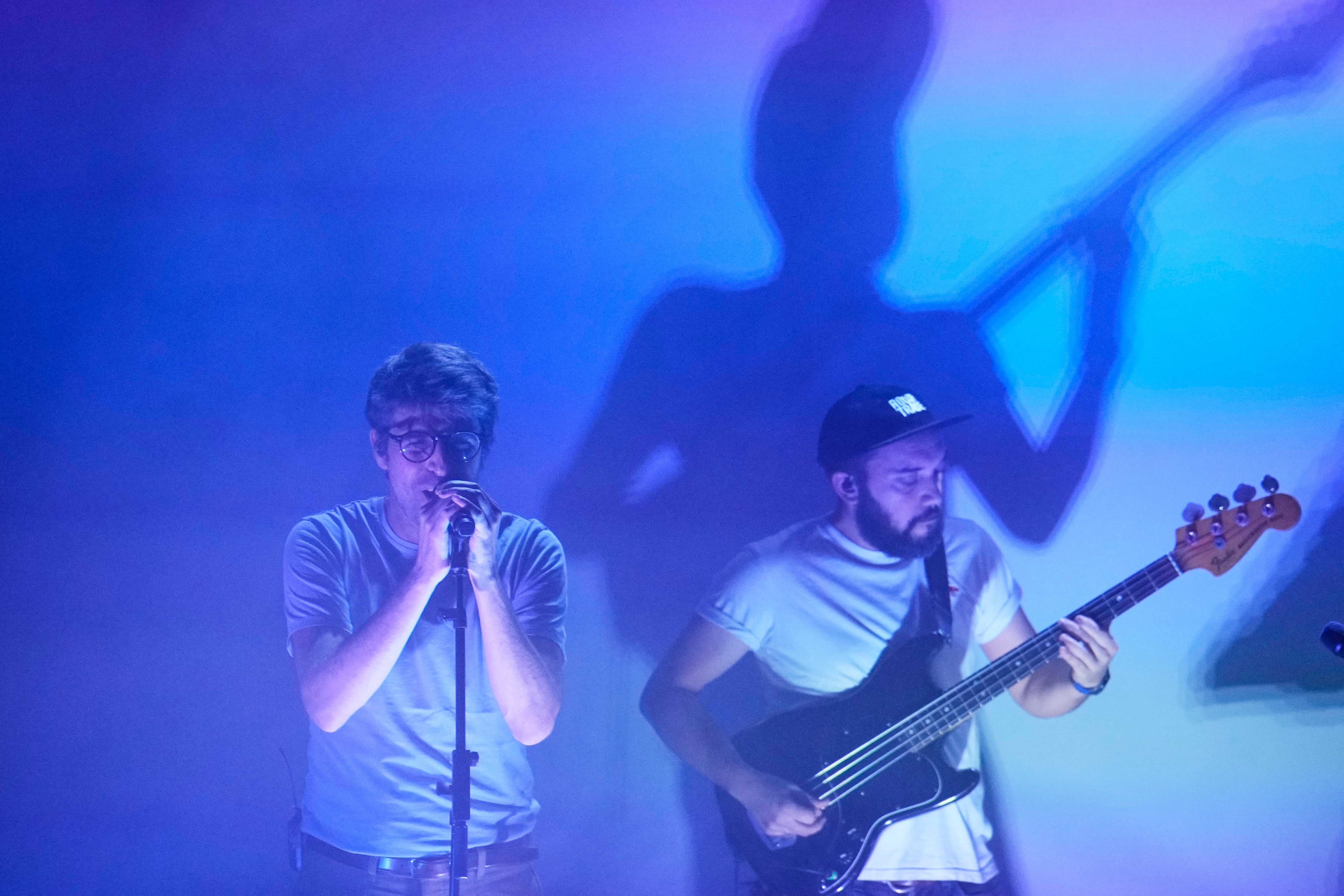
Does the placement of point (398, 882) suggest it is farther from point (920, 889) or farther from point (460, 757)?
point (920, 889)

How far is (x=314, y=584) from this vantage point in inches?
90.2

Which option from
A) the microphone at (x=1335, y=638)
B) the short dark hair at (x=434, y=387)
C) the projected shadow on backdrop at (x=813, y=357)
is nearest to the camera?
the microphone at (x=1335, y=638)

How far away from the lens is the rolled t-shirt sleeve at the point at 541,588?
231 cm

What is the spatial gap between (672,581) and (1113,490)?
3.89 feet

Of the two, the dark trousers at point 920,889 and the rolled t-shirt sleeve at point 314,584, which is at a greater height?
the rolled t-shirt sleeve at point 314,584

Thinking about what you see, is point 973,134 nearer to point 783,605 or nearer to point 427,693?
point 783,605

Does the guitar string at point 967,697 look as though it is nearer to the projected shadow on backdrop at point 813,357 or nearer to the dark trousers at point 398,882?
the projected shadow on backdrop at point 813,357

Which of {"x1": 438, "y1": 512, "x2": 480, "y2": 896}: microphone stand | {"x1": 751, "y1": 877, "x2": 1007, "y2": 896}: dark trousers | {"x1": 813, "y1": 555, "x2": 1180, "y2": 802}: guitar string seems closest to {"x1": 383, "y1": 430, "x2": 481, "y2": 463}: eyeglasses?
{"x1": 438, "y1": 512, "x2": 480, "y2": 896}: microphone stand

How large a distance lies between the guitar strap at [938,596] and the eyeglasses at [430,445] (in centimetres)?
116

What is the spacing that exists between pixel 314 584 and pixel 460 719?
59 cm

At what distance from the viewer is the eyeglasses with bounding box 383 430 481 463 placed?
2346mm

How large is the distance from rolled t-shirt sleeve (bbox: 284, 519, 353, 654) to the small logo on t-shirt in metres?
1.39

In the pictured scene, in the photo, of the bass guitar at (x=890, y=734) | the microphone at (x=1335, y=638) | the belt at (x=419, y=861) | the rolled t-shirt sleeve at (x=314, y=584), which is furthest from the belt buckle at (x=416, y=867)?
the microphone at (x=1335, y=638)

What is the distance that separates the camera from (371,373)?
2.53 metres
